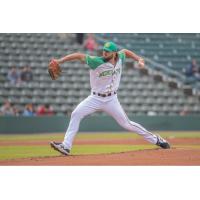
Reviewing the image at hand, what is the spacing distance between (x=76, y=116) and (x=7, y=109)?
4279mm

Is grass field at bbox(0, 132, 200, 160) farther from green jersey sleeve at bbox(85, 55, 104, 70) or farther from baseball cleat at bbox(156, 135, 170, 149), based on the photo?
green jersey sleeve at bbox(85, 55, 104, 70)

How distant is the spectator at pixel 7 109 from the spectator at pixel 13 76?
0.45 m

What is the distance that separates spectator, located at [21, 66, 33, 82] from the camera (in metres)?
12.2

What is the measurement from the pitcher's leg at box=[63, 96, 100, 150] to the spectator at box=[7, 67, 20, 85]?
Answer: 12.1 ft

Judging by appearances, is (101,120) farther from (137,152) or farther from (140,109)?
(137,152)

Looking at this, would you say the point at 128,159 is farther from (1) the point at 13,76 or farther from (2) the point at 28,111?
(2) the point at 28,111

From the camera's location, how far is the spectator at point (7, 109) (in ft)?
38.8

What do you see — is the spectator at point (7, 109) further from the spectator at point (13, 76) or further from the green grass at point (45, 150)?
the green grass at point (45, 150)

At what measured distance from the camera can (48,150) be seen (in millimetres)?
9523

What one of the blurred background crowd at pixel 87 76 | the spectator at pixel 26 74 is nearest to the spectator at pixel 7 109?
the blurred background crowd at pixel 87 76

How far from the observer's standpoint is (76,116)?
805 cm

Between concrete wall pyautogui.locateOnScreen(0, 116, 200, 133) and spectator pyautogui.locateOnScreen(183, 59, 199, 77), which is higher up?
spectator pyautogui.locateOnScreen(183, 59, 199, 77)

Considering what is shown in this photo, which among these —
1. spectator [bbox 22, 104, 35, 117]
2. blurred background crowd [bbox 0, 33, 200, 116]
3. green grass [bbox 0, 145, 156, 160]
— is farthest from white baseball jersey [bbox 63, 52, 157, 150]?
spectator [bbox 22, 104, 35, 117]
